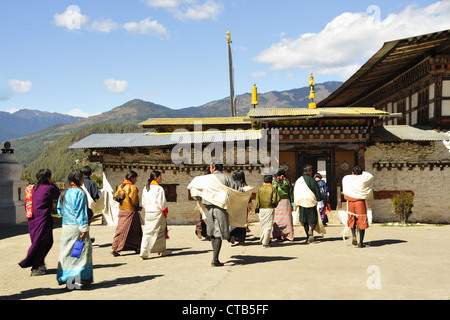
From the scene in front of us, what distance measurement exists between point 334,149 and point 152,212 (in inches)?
341

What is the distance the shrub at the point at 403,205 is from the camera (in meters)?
14.4

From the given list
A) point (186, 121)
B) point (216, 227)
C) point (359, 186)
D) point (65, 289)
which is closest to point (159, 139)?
point (186, 121)

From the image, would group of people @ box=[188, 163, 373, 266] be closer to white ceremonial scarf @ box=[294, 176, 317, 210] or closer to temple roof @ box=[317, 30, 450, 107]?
white ceremonial scarf @ box=[294, 176, 317, 210]

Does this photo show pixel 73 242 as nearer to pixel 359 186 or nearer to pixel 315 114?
pixel 359 186

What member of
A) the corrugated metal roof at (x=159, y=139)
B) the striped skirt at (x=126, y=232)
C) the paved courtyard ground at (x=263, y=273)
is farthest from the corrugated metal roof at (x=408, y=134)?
the striped skirt at (x=126, y=232)

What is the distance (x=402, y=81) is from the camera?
1820 centimetres

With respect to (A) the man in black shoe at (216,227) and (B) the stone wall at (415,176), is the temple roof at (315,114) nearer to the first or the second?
(B) the stone wall at (415,176)

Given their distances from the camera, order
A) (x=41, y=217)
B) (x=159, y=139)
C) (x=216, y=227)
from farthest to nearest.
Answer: (x=159, y=139) < (x=216, y=227) < (x=41, y=217)

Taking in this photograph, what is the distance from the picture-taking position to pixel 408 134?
1510 cm

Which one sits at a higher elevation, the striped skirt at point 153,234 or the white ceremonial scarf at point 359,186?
the white ceremonial scarf at point 359,186

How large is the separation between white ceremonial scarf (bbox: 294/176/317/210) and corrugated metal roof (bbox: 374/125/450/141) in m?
6.21

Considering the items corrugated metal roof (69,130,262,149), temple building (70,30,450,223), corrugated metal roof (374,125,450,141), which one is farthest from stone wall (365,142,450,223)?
corrugated metal roof (69,130,262,149)
